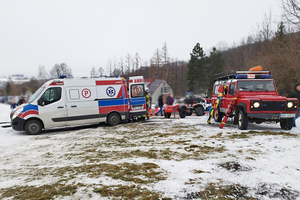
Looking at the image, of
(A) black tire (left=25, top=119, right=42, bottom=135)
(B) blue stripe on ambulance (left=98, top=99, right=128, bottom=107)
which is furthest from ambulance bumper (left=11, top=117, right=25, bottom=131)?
(B) blue stripe on ambulance (left=98, top=99, right=128, bottom=107)

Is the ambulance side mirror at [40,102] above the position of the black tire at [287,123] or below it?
above

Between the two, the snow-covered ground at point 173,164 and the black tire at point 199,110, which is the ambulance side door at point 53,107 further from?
the black tire at point 199,110

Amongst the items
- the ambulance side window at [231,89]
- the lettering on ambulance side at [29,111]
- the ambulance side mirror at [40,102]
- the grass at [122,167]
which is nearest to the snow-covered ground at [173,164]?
the grass at [122,167]

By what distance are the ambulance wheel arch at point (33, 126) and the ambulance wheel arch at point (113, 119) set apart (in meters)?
3.28

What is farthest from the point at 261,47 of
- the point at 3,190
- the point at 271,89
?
the point at 3,190

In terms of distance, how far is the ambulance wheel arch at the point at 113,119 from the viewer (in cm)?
1150

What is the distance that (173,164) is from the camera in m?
4.64

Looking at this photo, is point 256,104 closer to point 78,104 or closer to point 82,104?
point 82,104

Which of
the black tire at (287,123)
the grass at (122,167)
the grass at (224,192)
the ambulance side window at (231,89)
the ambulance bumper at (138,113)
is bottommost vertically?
the grass at (224,192)

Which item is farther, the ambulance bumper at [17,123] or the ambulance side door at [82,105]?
the ambulance side door at [82,105]

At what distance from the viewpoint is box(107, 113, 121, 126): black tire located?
11496 millimetres

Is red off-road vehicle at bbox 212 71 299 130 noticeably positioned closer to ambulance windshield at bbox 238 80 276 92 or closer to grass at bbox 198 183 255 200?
ambulance windshield at bbox 238 80 276 92

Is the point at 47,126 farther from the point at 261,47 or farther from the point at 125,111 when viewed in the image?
the point at 261,47

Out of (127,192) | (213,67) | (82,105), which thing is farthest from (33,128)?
(213,67)
